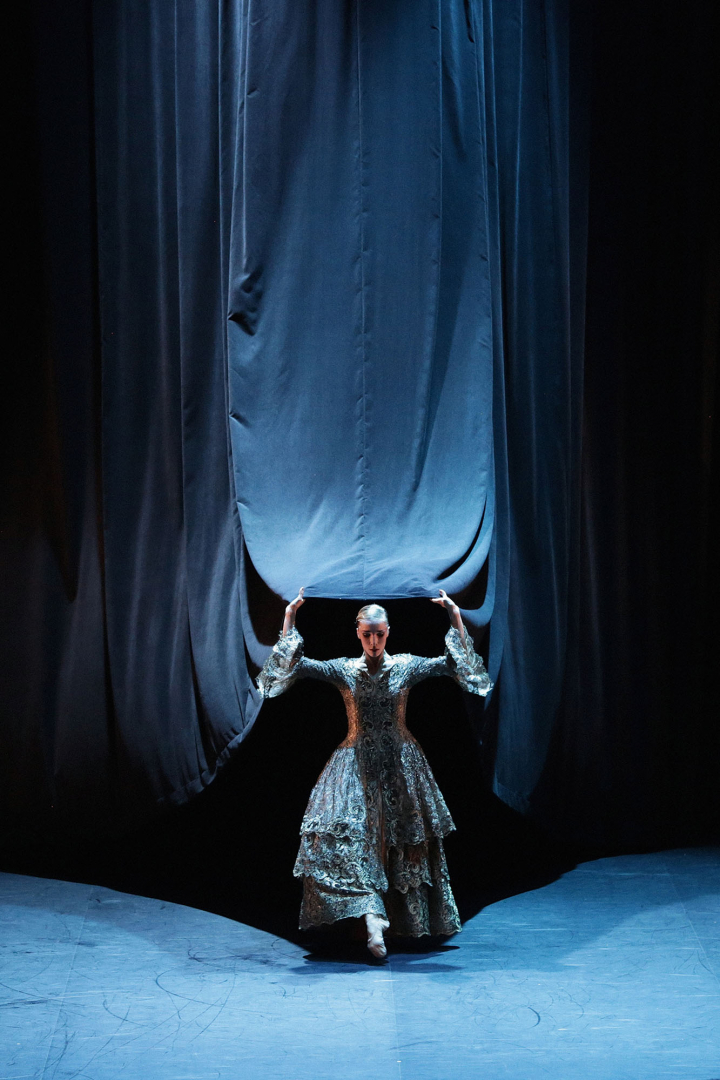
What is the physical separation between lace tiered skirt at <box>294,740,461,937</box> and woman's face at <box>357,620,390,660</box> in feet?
1.08

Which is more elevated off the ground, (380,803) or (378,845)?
(380,803)

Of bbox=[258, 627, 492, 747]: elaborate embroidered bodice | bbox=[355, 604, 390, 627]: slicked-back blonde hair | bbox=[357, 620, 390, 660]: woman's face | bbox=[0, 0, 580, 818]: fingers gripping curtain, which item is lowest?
bbox=[258, 627, 492, 747]: elaborate embroidered bodice

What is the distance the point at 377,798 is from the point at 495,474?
1.25 meters

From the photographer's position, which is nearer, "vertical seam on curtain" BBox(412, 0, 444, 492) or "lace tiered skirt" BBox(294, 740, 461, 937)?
"lace tiered skirt" BBox(294, 740, 461, 937)

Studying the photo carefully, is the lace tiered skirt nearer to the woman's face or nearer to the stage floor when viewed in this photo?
the stage floor

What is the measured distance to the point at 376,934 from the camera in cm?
402

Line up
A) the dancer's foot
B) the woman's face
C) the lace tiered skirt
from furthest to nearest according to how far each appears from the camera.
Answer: the woman's face, the lace tiered skirt, the dancer's foot

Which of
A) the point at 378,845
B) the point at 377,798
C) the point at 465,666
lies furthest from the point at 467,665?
the point at 378,845

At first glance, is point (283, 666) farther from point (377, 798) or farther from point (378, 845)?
point (378, 845)

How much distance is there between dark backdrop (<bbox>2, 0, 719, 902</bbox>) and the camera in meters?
4.81

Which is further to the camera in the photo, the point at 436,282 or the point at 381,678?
the point at 436,282

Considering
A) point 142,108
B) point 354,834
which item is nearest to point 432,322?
point 142,108

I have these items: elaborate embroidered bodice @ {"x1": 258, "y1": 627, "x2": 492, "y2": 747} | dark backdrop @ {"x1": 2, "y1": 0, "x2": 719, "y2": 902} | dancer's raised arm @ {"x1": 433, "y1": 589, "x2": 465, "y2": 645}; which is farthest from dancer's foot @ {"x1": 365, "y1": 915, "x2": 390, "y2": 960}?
dancer's raised arm @ {"x1": 433, "y1": 589, "x2": 465, "y2": 645}

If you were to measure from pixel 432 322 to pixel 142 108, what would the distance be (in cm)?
147
